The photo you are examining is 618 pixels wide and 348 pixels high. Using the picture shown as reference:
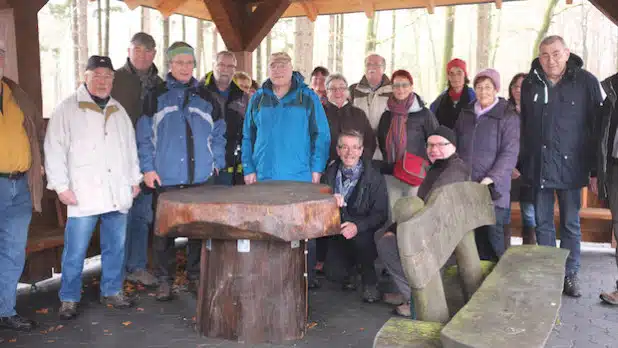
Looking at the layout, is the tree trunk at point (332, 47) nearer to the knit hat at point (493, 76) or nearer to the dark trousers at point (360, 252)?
the knit hat at point (493, 76)

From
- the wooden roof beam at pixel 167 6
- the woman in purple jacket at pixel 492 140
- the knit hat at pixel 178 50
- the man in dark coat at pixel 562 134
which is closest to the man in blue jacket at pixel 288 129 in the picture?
the knit hat at pixel 178 50

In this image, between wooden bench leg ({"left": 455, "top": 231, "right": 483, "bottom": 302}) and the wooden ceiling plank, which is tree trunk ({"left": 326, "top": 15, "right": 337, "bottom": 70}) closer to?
the wooden ceiling plank

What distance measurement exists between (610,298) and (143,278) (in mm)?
3829

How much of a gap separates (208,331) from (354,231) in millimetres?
1259

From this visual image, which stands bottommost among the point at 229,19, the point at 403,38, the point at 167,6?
the point at 229,19

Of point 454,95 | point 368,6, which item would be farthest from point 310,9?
point 454,95

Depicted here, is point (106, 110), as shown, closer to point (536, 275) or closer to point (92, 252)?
point (92, 252)

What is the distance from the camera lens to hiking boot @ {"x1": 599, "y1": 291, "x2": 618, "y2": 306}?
14.8ft

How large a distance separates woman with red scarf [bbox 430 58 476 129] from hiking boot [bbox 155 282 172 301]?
3.03 m

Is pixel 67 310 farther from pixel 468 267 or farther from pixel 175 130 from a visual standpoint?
pixel 468 267

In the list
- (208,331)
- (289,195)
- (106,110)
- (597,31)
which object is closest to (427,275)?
(289,195)

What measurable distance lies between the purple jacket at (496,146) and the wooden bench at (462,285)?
170 centimetres

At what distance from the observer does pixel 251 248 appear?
350cm

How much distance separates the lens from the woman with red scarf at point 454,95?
5.59 m
